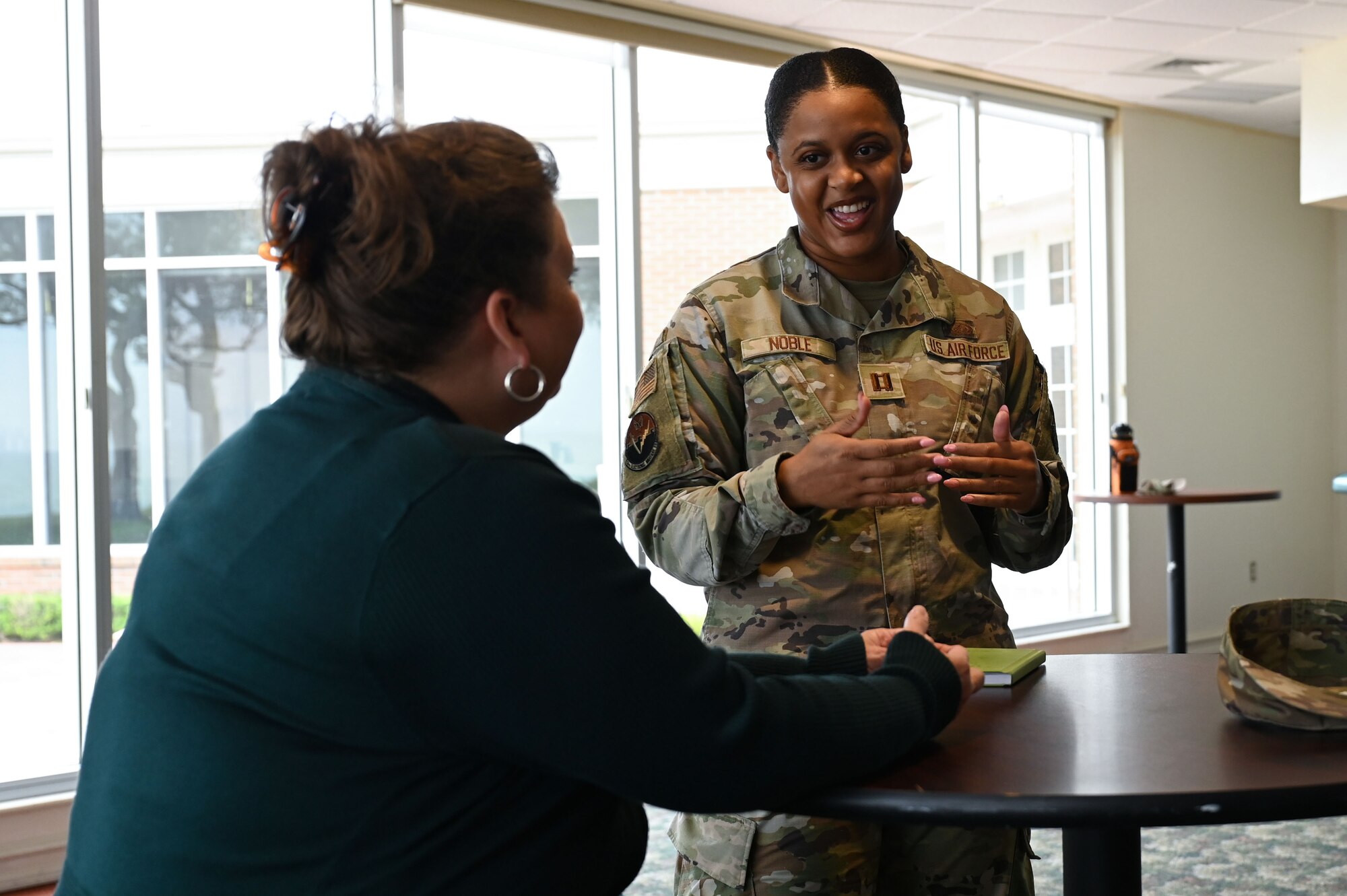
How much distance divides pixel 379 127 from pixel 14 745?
368 cm

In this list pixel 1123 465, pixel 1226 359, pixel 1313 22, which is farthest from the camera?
pixel 1226 359

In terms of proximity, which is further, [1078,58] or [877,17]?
[1078,58]

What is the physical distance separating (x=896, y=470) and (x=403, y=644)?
724 millimetres

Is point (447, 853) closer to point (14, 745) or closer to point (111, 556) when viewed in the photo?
point (111, 556)

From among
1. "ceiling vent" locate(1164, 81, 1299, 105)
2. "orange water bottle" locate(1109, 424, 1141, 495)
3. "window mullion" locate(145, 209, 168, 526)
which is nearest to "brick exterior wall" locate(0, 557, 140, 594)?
"window mullion" locate(145, 209, 168, 526)

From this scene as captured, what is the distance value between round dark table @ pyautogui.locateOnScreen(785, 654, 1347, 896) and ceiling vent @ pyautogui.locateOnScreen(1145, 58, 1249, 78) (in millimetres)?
5488

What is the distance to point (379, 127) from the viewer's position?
1059 millimetres

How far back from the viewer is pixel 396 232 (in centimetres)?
99

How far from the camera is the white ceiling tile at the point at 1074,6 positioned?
509 cm

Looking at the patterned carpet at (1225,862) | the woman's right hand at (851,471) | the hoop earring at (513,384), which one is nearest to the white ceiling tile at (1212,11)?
the patterned carpet at (1225,862)

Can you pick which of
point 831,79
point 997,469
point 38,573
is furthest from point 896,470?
point 38,573

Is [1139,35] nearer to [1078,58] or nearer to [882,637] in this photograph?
[1078,58]

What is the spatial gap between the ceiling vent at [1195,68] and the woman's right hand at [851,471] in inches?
212

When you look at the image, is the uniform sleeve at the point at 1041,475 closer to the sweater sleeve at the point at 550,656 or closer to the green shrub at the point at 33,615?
the sweater sleeve at the point at 550,656
